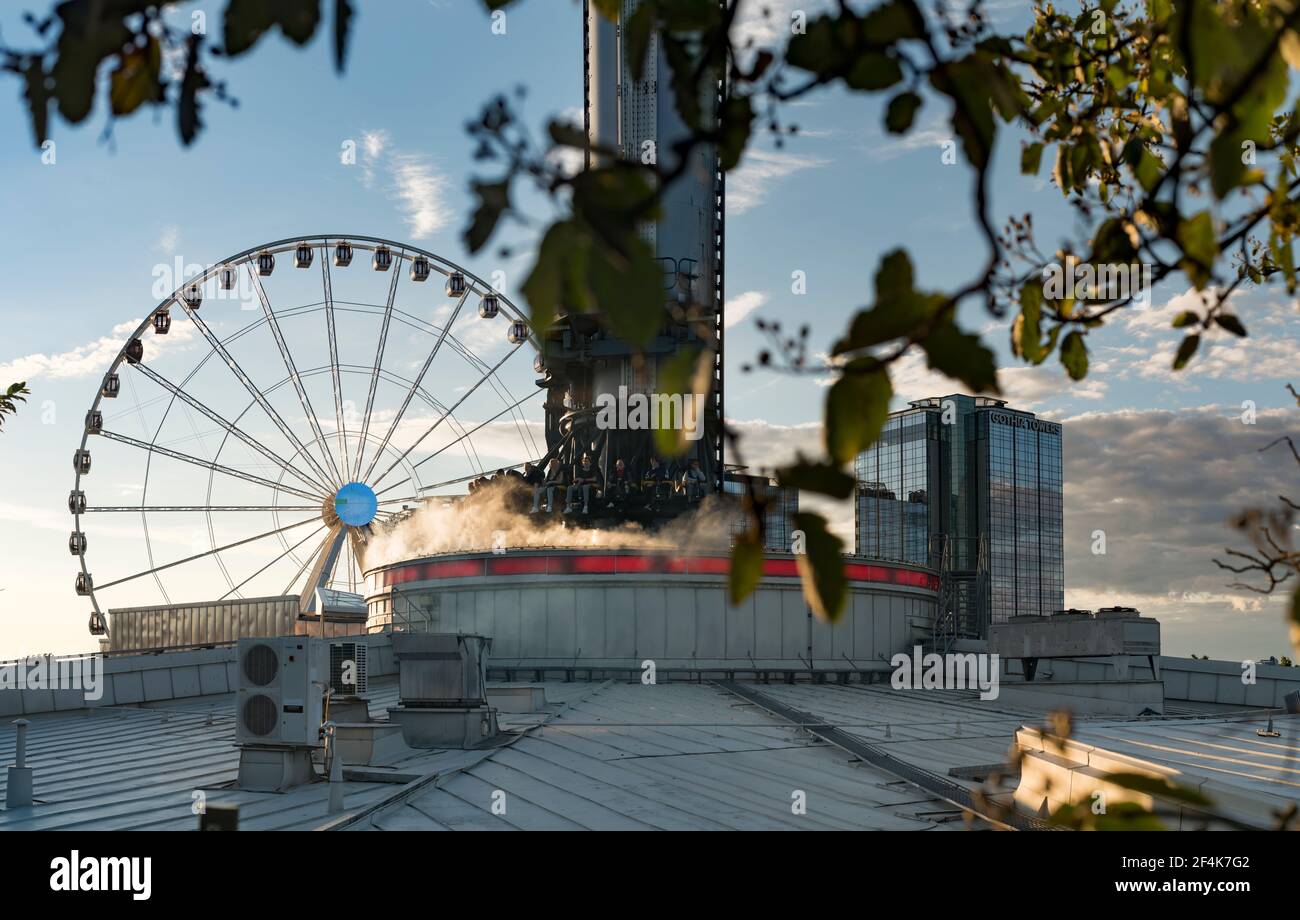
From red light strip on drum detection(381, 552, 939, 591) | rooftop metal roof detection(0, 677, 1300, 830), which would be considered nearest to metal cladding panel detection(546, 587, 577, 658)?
red light strip on drum detection(381, 552, 939, 591)

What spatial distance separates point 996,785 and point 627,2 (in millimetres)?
38302

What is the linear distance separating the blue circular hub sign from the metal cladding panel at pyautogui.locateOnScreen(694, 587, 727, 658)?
51.8 ft

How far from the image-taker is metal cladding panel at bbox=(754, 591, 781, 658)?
33688 millimetres

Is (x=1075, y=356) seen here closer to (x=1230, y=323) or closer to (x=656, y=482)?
(x=1230, y=323)

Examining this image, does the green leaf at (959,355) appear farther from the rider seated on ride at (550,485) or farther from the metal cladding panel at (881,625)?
the rider seated on ride at (550,485)

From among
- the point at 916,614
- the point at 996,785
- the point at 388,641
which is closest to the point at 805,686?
the point at 916,614

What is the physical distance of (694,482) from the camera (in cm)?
3988

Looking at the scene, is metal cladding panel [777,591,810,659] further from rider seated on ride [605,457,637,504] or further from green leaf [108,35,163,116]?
green leaf [108,35,163,116]

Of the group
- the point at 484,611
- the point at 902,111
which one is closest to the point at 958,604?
the point at 484,611

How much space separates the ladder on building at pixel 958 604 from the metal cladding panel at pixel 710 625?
7.70 m

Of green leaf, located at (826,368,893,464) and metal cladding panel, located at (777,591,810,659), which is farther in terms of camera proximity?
metal cladding panel, located at (777,591,810,659)

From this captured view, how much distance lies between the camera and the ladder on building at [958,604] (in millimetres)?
39094

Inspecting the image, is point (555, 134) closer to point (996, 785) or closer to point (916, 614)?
point (996, 785)

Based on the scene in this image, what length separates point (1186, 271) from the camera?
10.5 feet
